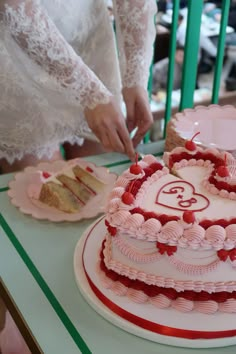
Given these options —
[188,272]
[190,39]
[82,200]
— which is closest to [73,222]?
[82,200]

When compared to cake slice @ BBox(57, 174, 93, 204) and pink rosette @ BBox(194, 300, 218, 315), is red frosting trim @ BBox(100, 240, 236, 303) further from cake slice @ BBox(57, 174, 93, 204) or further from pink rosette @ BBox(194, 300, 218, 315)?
cake slice @ BBox(57, 174, 93, 204)

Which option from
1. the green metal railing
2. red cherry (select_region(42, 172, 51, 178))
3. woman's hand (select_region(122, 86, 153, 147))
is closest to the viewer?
red cherry (select_region(42, 172, 51, 178))

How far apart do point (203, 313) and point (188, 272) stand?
0.22 feet

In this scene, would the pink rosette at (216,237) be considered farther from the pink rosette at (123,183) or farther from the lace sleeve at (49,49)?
the lace sleeve at (49,49)

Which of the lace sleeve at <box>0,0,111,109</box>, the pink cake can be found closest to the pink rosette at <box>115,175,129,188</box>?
the pink cake

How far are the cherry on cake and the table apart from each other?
0.16 ft

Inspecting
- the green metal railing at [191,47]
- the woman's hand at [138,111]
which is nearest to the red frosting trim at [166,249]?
the woman's hand at [138,111]

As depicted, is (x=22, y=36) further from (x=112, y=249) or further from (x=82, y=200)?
(x=112, y=249)

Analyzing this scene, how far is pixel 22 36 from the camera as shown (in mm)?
1099

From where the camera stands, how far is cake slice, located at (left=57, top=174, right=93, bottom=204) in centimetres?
111

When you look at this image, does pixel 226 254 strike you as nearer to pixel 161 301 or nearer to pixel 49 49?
pixel 161 301

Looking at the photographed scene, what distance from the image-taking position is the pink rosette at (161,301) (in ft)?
2.59

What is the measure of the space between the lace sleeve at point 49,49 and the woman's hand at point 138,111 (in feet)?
0.55

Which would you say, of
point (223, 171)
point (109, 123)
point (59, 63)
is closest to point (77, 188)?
point (109, 123)
